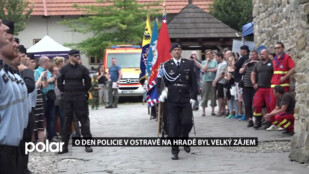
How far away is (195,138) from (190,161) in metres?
2.77

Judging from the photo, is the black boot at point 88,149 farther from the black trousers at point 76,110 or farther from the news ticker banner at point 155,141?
the black trousers at point 76,110

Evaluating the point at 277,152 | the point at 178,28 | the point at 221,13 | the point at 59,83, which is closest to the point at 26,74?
the point at 59,83

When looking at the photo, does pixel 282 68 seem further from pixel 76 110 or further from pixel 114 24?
pixel 114 24

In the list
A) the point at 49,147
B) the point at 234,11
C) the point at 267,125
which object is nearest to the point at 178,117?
the point at 49,147

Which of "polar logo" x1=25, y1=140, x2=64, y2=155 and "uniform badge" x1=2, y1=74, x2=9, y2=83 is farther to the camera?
"polar logo" x1=25, y1=140, x2=64, y2=155

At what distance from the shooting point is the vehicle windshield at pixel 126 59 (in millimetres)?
28500

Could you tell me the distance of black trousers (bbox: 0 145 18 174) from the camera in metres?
4.73

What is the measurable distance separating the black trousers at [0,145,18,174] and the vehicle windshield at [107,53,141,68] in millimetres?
23545

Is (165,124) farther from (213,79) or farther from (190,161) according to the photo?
(213,79)

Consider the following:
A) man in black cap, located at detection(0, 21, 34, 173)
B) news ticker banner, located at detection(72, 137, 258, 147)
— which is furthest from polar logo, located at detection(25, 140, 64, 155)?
man in black cap, located at detection(0, 21, 34, 173)

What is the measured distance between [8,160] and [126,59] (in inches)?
945

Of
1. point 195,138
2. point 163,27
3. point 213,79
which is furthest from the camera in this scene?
point 213,79

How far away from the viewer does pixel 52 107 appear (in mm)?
13344

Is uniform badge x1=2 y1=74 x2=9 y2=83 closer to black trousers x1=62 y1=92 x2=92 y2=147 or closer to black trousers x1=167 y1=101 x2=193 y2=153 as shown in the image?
black trousers x1=167 y1=101 x2=193 y2=153
